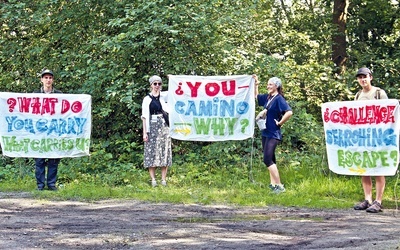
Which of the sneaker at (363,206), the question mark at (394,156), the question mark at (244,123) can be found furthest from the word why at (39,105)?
the question mark at (394,156)

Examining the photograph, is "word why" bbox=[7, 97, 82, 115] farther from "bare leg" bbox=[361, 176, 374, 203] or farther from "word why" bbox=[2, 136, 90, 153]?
"bare leg" bbox=[361, 176, 374, 203]

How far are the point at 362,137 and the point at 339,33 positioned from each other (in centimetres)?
1122

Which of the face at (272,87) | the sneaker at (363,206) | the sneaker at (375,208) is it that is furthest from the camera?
the face at (272,87)

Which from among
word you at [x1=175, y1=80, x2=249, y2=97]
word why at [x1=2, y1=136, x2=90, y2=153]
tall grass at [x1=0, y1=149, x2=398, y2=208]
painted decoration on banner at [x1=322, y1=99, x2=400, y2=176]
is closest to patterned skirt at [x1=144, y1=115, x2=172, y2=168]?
tall grass at [x1=0, y1=149, x2=398, y2=208]

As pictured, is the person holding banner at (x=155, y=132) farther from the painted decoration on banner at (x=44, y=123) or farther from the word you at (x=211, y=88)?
the painted decoration on banner at (x=44, y=123)

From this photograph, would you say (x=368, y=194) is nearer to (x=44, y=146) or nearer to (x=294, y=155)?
(x=294, y=155)

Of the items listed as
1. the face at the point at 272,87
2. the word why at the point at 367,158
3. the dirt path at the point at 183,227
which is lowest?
the dirt path at the point at 183,227

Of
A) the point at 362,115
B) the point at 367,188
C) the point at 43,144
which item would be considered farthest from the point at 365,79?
the point at 43,144

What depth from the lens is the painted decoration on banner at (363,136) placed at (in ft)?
32.7

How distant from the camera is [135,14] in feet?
45.9

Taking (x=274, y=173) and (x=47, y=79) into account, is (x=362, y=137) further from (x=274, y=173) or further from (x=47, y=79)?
→ (x=47, y=79)

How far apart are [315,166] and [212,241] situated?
19.3 ft

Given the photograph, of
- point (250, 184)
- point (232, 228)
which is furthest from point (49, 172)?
point (232, 228)

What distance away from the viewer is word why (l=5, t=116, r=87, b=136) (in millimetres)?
12422
